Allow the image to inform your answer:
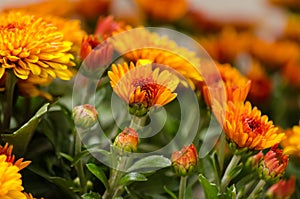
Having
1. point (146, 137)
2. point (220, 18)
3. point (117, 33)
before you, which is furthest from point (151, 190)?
point (220, 18)

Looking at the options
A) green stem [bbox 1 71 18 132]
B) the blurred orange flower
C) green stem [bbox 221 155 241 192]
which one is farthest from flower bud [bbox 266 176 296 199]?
the blurred orange flower

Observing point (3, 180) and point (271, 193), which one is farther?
point (271, 193)

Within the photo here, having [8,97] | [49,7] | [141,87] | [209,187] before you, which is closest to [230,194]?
[209,187]

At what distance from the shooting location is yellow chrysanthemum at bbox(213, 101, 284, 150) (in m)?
0.57

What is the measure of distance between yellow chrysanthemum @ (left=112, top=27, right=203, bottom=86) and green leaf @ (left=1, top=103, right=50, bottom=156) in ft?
0.34

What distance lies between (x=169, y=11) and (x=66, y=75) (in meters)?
0.42

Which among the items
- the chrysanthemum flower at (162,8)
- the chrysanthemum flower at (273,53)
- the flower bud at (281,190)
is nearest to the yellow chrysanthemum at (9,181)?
the flower bud at (281,190)

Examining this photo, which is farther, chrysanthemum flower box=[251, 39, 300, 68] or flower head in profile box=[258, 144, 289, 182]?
chrysanthemum flower box=[251, 39, 300, 68]

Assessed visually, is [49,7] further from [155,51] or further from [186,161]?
[186,161]

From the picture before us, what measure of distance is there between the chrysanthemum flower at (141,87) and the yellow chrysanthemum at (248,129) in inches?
2.1

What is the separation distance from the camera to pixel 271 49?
1.09 metres

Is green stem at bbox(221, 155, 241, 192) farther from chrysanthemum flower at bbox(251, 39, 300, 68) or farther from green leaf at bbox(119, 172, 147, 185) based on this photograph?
chrysanthemum flower at bbox(251, 39, 300, 68)

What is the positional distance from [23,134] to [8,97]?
4cm

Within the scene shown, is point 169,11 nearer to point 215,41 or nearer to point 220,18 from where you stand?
point 215,41
